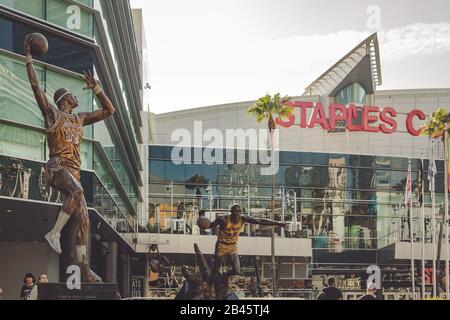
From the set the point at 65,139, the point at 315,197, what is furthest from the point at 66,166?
the point at 315,197

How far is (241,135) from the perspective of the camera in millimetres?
80312

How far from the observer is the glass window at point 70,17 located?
28578 mm

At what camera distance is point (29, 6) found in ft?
90.2

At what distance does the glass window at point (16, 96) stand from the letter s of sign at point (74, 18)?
9.50 feet

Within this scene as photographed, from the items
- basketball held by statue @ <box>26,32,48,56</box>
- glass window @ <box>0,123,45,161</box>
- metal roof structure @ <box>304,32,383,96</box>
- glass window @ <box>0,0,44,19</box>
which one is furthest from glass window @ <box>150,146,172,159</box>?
basketball held by statue @ <box>26,32,48,56</box>

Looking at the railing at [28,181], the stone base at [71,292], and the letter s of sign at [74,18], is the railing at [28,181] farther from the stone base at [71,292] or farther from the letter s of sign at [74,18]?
the stone base at [71,292]

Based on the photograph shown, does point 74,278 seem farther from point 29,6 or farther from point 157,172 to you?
point 157,172

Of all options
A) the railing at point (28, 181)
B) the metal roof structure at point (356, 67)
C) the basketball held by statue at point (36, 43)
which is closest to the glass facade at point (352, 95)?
the metal roof structure at point (356, 67)

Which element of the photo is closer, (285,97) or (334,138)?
(285,97)

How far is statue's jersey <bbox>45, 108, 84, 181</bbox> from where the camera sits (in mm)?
22328
